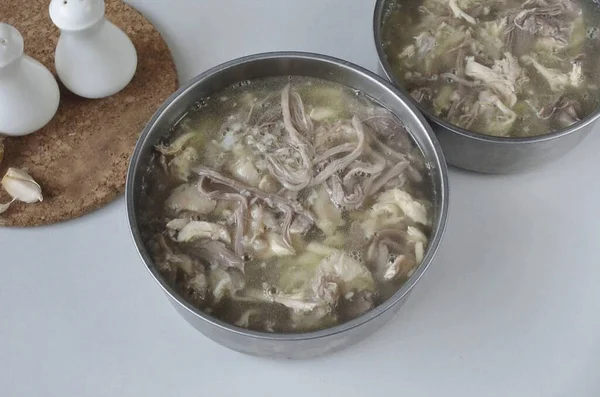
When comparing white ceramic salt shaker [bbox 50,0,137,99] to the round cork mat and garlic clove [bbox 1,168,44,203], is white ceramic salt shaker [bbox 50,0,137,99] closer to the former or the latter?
the round cork mat

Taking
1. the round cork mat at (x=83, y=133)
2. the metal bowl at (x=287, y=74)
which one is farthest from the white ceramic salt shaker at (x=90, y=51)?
the metal bowl at (x=287, y=74)

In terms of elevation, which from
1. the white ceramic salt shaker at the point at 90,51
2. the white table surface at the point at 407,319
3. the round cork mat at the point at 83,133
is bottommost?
the white table surface at the point at 407,319

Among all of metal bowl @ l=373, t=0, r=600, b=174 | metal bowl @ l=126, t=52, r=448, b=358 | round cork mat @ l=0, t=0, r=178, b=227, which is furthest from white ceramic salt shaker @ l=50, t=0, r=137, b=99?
metal bowl @ l=373, t=0, r=600, b=174

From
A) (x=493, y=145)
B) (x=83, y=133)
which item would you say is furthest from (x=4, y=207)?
(x=493, y=145)

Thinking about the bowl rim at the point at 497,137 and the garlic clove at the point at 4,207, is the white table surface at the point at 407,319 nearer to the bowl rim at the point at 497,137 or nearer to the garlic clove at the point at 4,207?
the garlic clove at the point at 4,207

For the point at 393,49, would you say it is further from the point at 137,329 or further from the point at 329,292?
the point at 137,329
